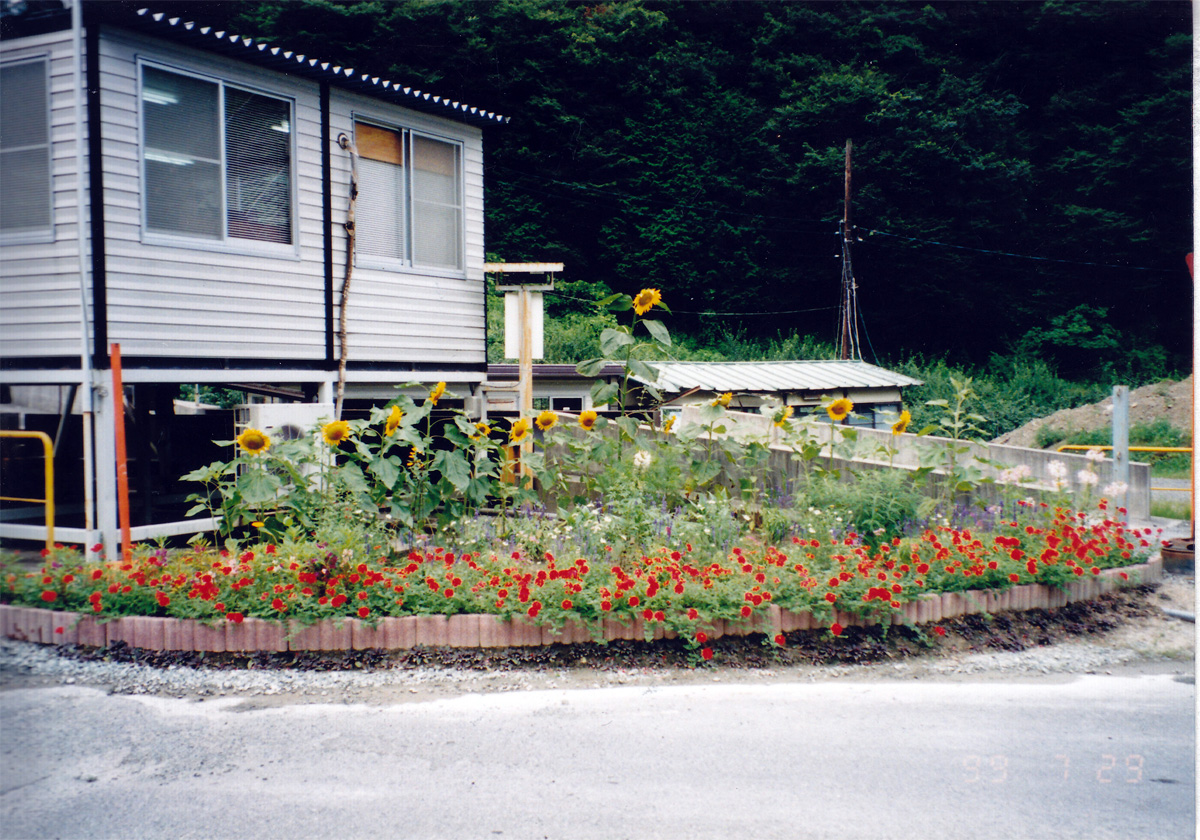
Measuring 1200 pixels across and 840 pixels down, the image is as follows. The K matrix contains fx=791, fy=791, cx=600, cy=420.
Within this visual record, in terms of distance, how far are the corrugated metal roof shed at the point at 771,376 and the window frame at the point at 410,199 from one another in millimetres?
4215

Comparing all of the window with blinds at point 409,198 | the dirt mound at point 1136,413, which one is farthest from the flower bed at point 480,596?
the window with blinds at point 409,198

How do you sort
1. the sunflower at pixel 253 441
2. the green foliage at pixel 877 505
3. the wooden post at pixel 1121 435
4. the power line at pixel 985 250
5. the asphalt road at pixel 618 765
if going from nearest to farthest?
1. the asphalt road at pixel 618 765
2. the sunflower at pixel 253 441
3. the green foliage at pixel 877 505
4. the wooden post at pixel 1121 435
5. the power line at pixel 985 250

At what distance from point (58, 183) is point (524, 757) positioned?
5435 millimetres

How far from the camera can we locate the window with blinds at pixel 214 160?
630 centimetres

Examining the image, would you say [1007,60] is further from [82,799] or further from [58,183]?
[82,799]

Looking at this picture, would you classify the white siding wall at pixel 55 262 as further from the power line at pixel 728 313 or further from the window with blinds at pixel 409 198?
the power line at pixel 728 313

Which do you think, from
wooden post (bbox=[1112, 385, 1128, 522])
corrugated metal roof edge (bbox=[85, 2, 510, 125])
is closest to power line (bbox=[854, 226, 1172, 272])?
wooden post (bbox=[1112, 385, 1128, 522])

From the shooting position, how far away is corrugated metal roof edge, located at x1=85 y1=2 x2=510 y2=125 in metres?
5.95

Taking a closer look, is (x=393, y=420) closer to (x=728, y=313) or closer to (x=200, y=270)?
(x=200, y=270)

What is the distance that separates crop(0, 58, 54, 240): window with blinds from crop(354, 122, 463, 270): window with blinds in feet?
8.77

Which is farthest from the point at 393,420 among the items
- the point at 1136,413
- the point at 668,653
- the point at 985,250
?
the point at 985,250

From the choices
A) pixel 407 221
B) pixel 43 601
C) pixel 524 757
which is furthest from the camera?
pixel 407 221

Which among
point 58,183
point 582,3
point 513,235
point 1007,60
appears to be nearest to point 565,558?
point 58,183

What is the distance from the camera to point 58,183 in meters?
5.76
